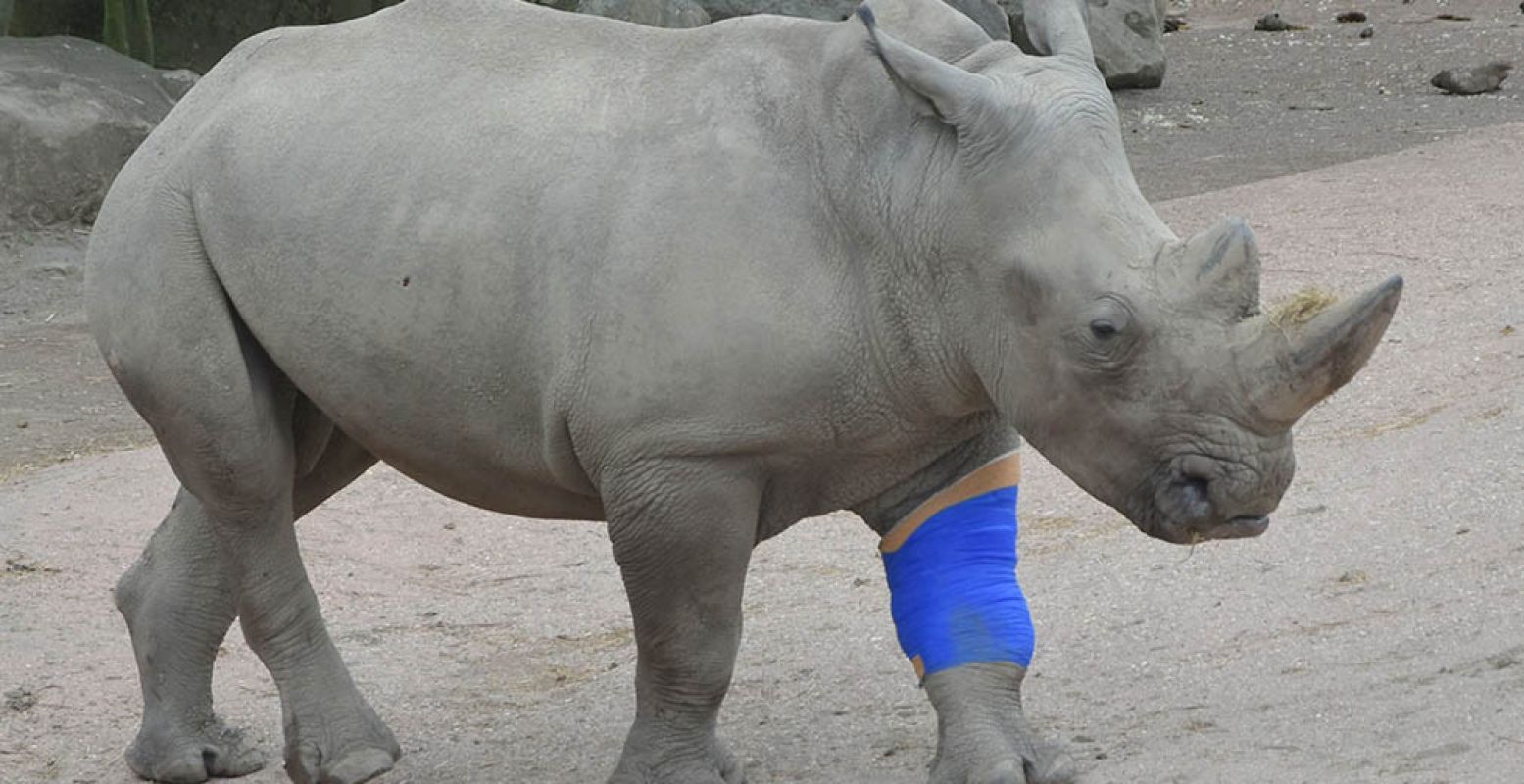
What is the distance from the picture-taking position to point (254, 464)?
493 centimetres

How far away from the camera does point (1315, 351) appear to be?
12.3 feet

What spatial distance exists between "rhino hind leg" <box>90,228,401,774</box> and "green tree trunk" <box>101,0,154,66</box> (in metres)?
11.1

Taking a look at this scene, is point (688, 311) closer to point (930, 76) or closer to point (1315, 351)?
point (930, 76)

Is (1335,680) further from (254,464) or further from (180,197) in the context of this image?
(180,197)

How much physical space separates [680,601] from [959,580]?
0.57 m

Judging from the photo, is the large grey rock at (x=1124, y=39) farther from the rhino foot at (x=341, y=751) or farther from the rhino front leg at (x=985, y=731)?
the rhino front leg at (x=985, y=731)

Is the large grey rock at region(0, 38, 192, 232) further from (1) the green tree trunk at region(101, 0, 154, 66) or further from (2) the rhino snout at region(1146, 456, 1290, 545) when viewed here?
(2) the rhino snout at region(1146, 456, 1290, 545)

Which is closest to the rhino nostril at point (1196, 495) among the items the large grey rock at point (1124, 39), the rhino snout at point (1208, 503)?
the rhino snout at point (1208, 503)

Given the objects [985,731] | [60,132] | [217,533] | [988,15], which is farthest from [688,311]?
[988,15]

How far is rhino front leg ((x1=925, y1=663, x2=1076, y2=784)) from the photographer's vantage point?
449cm

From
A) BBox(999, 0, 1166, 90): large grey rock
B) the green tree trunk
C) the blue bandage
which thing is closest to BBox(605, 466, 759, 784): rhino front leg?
the blue bandage

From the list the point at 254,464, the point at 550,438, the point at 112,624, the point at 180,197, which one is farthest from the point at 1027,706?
the point at 112,624

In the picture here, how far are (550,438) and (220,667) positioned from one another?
95.6 inches

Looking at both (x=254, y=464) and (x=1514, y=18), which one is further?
(x=1514, y=18)
